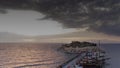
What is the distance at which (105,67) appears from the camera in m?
111

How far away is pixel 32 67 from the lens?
344 ft

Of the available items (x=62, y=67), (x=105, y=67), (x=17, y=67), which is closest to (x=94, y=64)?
(x=105, y=67)

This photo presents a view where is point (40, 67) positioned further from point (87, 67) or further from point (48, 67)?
point (87, 67)

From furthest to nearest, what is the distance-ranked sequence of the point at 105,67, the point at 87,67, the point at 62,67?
1. the point at 105,67
2. the point at 87,67
3. the point at 62,67

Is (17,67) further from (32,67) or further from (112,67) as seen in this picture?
(112,67)

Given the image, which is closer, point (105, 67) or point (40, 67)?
point (40, 67)

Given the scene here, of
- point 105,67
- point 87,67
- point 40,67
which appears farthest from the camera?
point 105,67

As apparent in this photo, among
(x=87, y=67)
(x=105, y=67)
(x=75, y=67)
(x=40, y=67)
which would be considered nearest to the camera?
(x=75, y=67)

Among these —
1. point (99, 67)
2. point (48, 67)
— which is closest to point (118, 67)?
point (99, 67)

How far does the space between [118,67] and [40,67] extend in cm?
3668

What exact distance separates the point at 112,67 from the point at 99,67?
2027cm

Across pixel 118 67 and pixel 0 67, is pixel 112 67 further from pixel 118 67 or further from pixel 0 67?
pixel 0 67

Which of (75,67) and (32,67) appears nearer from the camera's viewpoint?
(75,67)

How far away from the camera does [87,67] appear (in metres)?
90.9
